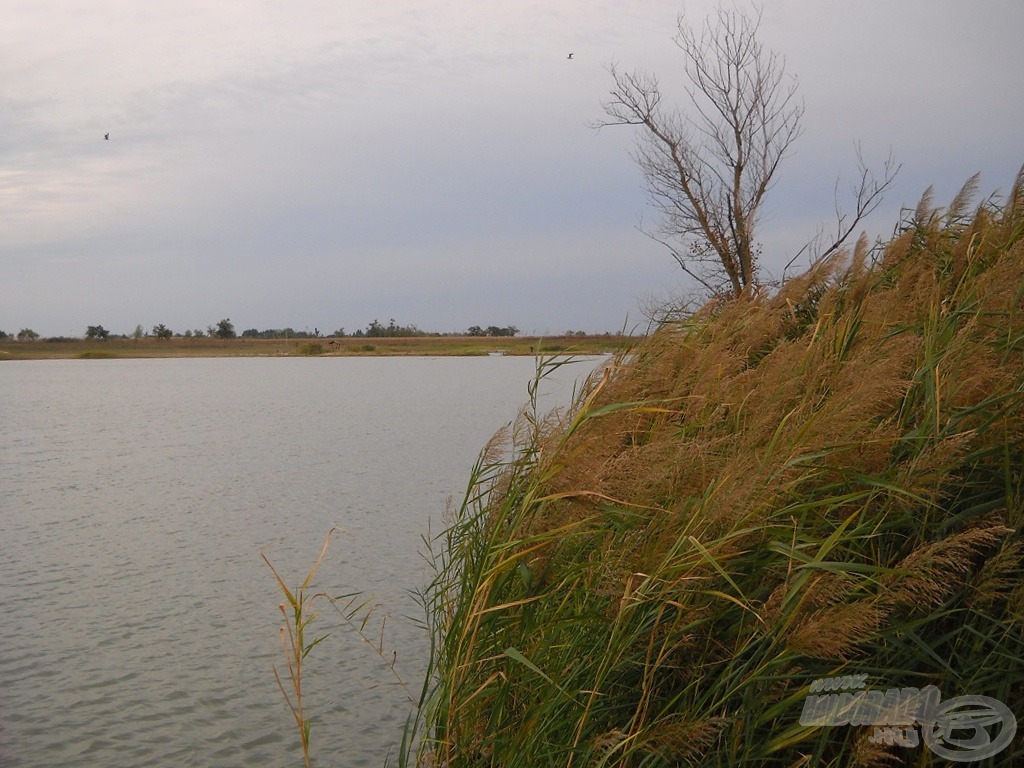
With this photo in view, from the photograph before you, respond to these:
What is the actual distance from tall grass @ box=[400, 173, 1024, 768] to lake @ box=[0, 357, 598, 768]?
57.6 inches

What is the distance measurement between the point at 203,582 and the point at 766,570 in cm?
775

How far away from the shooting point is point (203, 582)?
9.36 m

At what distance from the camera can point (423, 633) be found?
7.77m

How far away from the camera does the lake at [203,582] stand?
19.6ft

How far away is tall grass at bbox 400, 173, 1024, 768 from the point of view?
2.66 m

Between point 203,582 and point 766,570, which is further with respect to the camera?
point 203,582

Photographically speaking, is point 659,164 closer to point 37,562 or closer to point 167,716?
point 37,562

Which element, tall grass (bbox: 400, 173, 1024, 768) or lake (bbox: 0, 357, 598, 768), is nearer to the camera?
tall grass (bbox: 400, 173, 1024, 768)

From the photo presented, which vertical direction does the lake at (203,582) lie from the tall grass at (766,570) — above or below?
below

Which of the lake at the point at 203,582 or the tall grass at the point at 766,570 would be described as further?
the lake at the point at 203,582

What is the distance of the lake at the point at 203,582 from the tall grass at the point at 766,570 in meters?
1.46

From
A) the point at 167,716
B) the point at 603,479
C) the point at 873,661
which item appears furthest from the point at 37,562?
the point at 873,661

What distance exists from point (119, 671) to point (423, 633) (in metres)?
2.44

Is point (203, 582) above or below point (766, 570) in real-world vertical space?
below
